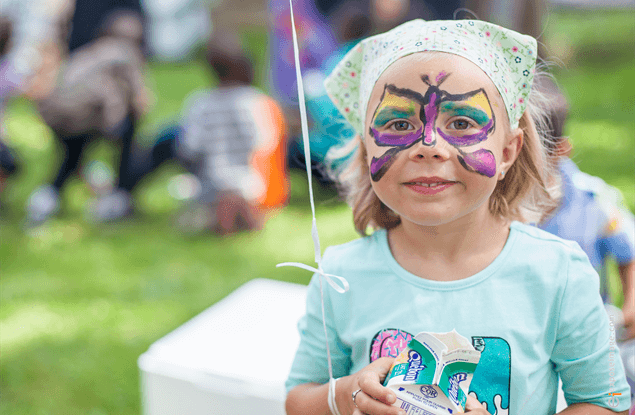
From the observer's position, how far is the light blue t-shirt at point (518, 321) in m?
1.11

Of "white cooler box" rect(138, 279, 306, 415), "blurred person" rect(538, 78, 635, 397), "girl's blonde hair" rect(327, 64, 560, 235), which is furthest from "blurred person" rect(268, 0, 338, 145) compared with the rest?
"girl's blonde hair" rect(327, 64, 560, 235)

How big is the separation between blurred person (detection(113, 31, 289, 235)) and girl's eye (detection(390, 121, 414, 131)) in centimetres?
333

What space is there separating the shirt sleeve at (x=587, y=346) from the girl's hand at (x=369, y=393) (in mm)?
336

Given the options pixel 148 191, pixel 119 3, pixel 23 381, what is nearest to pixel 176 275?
pixel 23 381

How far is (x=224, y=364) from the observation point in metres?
1.88

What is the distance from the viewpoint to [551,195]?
4.41ft

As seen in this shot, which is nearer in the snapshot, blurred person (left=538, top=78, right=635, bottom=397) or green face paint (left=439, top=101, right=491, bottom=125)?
green face paint (left=439, top=101, right=491, bottom=125)

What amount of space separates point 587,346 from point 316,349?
1.74 feet

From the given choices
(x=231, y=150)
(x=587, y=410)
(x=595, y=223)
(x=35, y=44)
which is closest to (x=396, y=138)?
(x=587, y=410)

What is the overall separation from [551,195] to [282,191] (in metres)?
3.50

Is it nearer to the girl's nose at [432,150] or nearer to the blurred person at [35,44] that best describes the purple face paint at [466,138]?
the girl's nose at [432,150]

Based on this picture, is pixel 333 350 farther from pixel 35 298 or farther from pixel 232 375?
pixel 35 298

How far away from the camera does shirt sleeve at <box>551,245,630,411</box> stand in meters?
1.11

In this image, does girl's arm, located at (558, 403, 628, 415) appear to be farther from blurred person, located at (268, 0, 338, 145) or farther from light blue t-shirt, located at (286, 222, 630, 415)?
blurred person, located at (268, 0, 338, 145)
